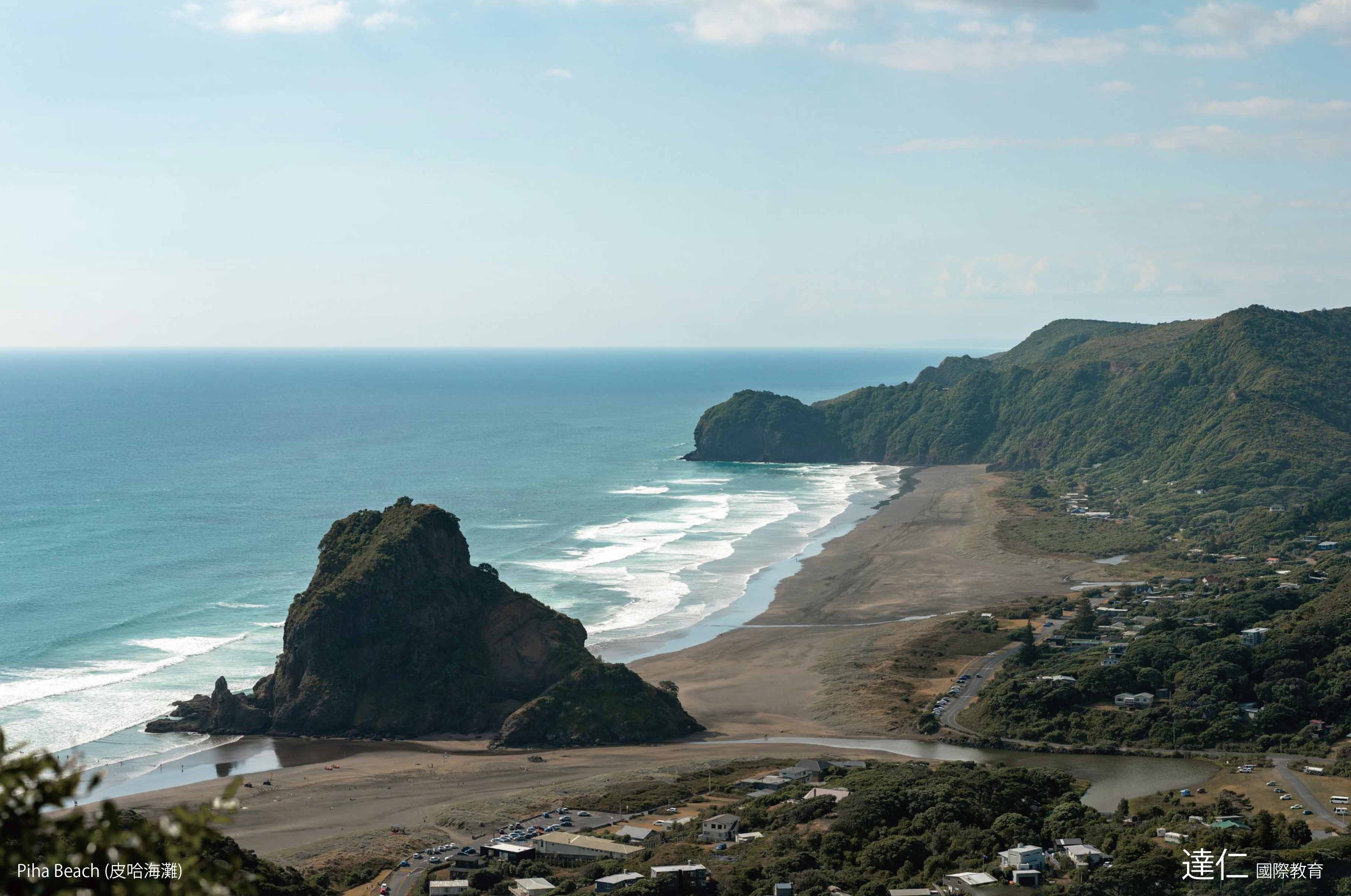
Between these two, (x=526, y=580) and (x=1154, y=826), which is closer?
(x=1154, y=826)

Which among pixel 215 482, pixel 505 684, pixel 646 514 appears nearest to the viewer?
pixel 505 684

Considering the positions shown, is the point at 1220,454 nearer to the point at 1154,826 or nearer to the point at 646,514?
the point at 646,514

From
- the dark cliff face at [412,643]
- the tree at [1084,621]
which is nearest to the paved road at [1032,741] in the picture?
the tree at [1084,621]

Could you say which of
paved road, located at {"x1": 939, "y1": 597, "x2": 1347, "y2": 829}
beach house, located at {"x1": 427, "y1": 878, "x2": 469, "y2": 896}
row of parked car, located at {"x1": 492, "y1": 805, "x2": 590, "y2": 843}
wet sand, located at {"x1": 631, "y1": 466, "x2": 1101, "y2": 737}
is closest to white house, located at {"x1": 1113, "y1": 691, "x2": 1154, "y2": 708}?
paved road, located at {"x1": 939, "y1": 597, "x2": 1347, "y2": 829}

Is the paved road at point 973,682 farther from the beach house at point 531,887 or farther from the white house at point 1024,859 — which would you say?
the beach house at point 531,887

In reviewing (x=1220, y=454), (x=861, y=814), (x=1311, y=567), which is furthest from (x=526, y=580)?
(x=1220, y=454)

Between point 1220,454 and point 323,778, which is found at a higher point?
point 1220,454

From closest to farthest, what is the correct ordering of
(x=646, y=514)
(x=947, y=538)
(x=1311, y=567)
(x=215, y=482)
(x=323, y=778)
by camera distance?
(x=323, y=778)
(x=1311, y=567)
(x=947, y=538)
(x=646, y=514)
(x=215, y=482)

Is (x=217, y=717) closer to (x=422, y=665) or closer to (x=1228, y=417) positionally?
(x=422, y=665)
